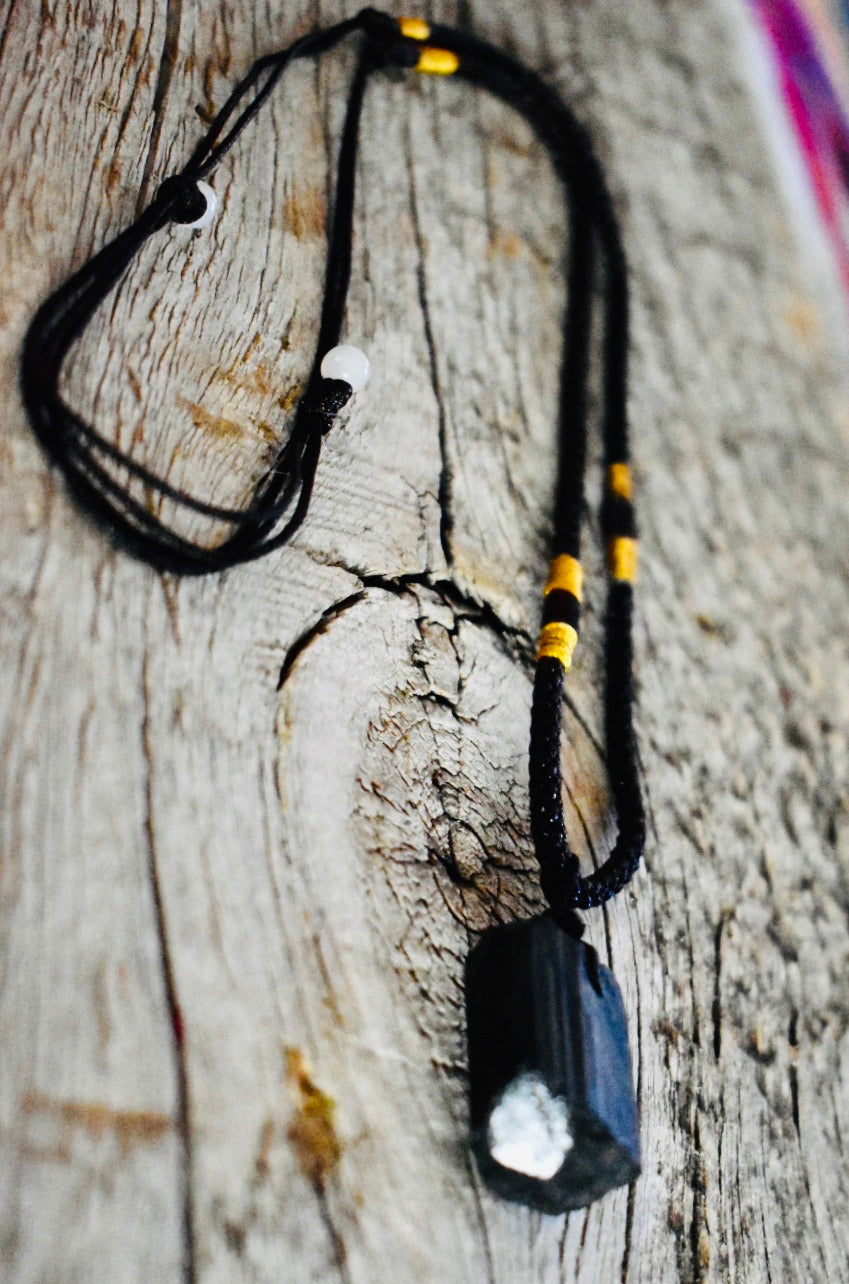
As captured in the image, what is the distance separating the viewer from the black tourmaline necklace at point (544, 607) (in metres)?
0.55

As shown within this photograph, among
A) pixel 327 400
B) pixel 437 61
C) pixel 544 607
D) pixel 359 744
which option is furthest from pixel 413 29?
pixel 359 744

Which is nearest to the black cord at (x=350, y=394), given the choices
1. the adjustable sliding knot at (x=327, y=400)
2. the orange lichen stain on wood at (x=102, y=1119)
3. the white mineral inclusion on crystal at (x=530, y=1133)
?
the adjustable sliding knot at (x=327, y=400)

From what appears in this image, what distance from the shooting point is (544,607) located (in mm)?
772

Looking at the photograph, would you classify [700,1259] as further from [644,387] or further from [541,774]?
[644,387]

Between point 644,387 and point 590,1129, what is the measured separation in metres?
0.76

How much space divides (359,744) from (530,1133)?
246mm

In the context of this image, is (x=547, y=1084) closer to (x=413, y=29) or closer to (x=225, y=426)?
(x=225, y=426)

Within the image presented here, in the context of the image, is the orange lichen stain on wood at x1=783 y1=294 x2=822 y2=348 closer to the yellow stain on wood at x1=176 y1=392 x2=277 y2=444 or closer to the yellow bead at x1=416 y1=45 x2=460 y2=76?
the yellow bead at x1=416 y1=45 x2=460 y2=76

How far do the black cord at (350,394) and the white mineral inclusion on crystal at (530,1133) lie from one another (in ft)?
0.37

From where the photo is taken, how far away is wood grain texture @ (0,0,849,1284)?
0.52m

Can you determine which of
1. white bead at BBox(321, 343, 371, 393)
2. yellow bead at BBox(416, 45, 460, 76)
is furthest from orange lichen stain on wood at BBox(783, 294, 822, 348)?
white bead at BBox(321, 343, 371, 393)

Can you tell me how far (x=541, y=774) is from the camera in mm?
667

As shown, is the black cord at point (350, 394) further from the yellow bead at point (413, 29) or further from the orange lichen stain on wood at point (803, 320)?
the orange lichen stain on wood at point (803, 320)

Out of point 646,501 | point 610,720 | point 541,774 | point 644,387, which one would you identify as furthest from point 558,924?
point 644,387
